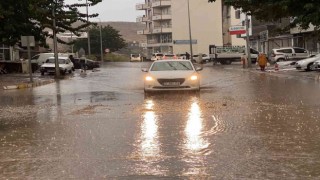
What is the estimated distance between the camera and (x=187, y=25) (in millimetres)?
98938

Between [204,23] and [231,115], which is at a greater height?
[204,23]

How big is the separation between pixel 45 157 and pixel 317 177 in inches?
150

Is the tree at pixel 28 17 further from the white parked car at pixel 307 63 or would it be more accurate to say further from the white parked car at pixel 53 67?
the white parked car at pixel 307 63

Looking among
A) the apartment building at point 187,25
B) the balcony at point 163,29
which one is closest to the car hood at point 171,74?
the apartment building at point 187,25

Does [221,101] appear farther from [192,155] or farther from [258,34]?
[258,34]

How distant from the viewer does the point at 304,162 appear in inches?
253

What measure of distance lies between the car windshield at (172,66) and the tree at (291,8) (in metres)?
6.15

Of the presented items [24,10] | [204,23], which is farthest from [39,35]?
[204,23]

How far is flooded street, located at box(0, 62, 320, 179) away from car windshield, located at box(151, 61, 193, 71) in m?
4.25

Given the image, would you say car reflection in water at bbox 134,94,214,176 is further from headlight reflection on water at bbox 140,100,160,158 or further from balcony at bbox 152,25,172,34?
balcony at bbox 152,25,172,34

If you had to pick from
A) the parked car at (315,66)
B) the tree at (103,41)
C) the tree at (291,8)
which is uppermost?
the tree at (103,41)

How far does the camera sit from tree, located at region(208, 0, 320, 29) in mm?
21641

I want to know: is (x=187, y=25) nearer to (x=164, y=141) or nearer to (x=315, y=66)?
(x=315, y=66)

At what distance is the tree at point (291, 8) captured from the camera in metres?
21.6
